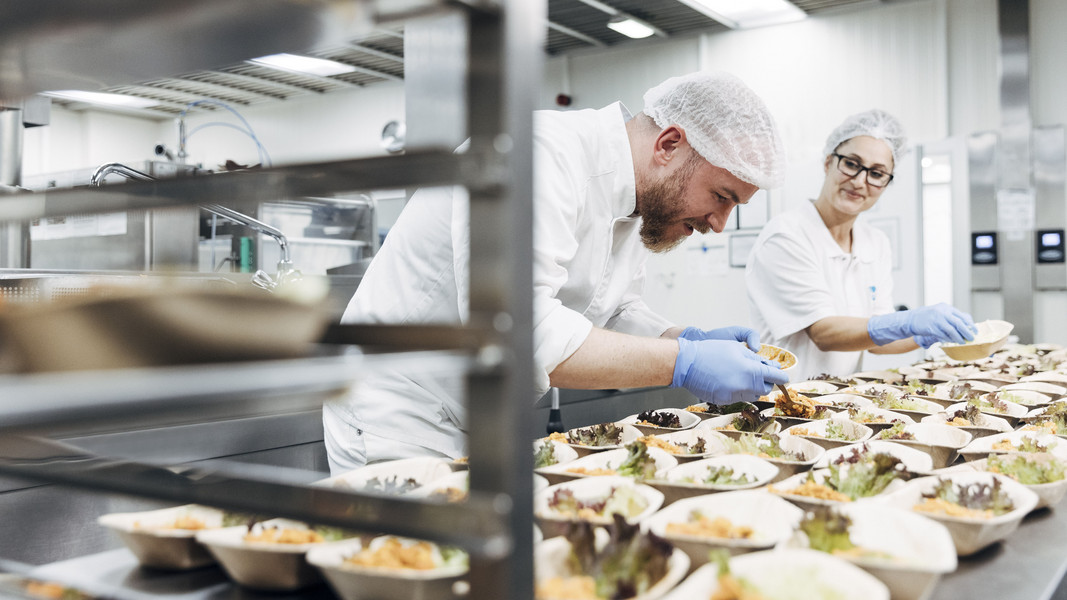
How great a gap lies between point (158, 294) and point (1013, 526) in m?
1.02

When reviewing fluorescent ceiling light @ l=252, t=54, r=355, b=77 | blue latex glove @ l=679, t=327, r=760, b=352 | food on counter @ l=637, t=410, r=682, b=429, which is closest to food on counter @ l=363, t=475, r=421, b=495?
food on counter @ l=637, t=410, r=682, b=429

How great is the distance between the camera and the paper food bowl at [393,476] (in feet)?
3.50

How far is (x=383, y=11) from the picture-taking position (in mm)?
723

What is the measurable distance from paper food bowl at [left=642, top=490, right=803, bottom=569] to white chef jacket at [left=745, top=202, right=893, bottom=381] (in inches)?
71.6

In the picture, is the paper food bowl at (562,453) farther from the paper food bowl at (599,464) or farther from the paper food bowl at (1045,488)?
the paper food bowl at (1045,488)

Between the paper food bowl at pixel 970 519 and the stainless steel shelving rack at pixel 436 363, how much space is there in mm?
614

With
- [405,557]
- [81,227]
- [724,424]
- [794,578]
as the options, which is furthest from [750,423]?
[81,227]

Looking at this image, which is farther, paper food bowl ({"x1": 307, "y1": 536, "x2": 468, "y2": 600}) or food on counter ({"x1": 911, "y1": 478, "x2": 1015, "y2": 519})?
food on counter ({"x1": 911, "y1": 478, "x2": 1015, "y2": 519})

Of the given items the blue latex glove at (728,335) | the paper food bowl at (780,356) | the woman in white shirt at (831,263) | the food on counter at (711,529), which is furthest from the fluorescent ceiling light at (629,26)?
the food on counter at (711,529)

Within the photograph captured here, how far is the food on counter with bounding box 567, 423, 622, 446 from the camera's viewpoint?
156 cm

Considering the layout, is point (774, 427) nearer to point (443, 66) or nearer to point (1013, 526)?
point (1013, 526)

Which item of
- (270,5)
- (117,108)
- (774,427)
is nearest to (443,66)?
(774,427)

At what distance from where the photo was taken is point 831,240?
303 cm

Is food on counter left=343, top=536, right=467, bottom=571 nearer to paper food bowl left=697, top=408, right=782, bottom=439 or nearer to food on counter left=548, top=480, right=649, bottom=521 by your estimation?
food on counter left=548, top=480, right=649, bottom=521
